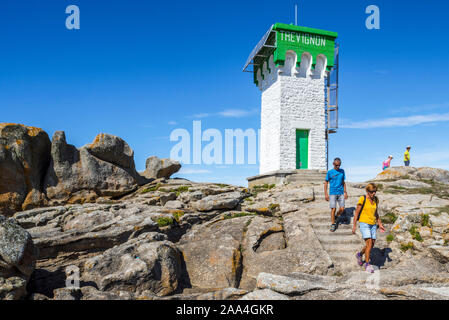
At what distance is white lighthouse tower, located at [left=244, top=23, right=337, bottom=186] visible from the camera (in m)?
22.0

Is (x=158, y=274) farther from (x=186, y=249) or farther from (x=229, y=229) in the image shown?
(x=229, y=229)

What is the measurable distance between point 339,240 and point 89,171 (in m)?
11.4

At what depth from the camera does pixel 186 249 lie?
9797 millimetres

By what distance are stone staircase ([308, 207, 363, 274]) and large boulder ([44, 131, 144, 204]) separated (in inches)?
373

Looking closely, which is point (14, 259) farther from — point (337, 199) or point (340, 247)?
point (337, 199)

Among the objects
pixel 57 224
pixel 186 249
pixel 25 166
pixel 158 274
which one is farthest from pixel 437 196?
pixel 25 166

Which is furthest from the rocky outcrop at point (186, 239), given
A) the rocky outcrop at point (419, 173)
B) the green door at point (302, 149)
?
the green door at point (302, 149)

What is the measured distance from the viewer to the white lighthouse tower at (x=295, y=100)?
22016 mm

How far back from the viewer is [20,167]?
44.6ft

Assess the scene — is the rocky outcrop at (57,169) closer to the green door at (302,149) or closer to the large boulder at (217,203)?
the large boulder at (217,203)

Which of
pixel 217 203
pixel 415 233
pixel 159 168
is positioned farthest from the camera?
pixel 159 168

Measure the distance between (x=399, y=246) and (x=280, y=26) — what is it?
55.4ft

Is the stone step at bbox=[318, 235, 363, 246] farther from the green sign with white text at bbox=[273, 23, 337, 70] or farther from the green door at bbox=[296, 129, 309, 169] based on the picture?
the green sign with white text at bbox=[273, 23, 337, 70]

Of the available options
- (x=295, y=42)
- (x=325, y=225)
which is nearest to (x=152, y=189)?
(x=325, y=225)
